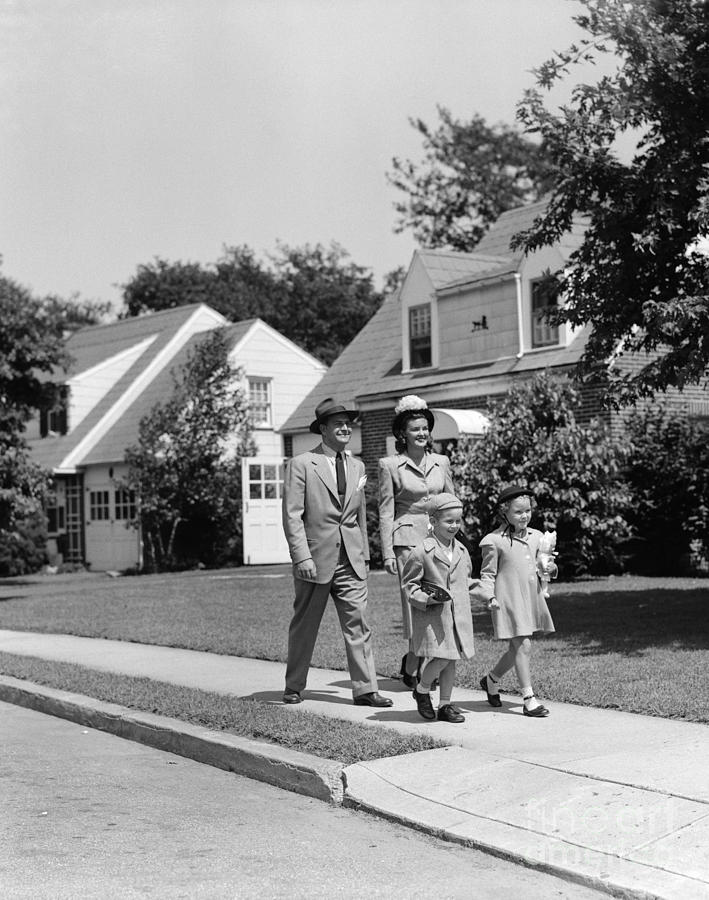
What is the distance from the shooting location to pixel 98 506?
35156 millimetres

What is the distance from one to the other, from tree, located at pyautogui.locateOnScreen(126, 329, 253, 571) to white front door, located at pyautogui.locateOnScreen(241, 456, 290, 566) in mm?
1181

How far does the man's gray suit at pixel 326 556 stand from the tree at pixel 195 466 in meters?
21.8

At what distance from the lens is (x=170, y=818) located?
6.11 meters

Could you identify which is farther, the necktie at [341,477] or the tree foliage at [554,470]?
the tree foliage at [554,470]

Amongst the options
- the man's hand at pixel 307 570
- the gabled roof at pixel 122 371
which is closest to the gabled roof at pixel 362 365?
the gabled roof at pixel 122 371

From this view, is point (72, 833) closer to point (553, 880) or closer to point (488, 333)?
point (553, 880)

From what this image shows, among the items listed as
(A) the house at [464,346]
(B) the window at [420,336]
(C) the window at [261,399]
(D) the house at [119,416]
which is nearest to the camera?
(A) the house at [464,346]

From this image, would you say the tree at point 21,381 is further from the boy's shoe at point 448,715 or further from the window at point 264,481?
the boy's shoe at point 448,715

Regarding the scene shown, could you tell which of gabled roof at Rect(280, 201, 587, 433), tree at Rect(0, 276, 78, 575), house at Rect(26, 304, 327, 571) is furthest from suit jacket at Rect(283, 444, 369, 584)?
house at Rect(26, 304, 327, 571)

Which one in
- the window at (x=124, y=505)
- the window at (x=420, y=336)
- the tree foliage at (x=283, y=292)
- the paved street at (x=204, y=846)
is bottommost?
the paved street at (x=204, y=846)

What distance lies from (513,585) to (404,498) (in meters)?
1.12

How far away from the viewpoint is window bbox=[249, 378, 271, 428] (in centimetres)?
3472

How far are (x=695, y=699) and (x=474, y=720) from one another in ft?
4.86

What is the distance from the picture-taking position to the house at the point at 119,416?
34.5 m
